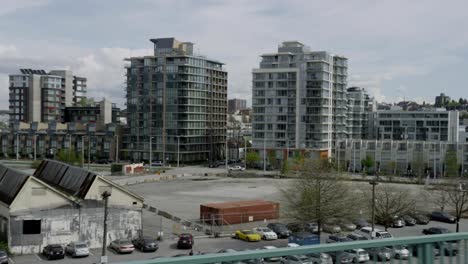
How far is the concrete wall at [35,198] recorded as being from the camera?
14.1m

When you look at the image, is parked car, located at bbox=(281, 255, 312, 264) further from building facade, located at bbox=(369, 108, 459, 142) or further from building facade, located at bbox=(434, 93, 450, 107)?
building facade, located at bbox=(434, 93, 450, 107)

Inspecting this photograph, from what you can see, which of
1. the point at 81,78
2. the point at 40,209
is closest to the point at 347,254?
the point at 40,209

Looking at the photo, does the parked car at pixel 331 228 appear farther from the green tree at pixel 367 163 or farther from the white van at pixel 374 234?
the green tree at pixel 367 163

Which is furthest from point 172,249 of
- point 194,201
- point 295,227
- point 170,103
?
point 170,103

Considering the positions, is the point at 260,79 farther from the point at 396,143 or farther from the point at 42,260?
the point at 42,260

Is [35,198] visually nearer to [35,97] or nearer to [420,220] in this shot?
[420,220]

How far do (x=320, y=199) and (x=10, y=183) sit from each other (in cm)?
992

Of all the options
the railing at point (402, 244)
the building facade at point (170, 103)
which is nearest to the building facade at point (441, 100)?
the building facade at point (170, 103)

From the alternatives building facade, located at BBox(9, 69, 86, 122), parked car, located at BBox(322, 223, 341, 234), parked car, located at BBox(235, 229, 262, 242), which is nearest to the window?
parked car, located at BBox(235, 229, 262, 242)

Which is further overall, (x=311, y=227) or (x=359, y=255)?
(x=311, y=227)

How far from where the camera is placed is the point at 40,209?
47.0 ft

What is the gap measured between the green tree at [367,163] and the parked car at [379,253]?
40.5 metres

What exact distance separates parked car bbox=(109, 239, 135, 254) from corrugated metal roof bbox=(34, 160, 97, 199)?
1846 millimetres

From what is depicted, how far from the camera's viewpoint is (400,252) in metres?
2.64
